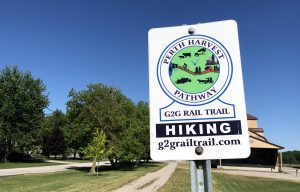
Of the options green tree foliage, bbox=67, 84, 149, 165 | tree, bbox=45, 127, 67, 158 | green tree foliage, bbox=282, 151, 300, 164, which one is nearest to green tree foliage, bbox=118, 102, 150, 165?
green tree foliage, bbox=67, 84, 149, 165

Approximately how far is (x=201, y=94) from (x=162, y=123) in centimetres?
31

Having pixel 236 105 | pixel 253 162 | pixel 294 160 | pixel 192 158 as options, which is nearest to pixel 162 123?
pixel 192 158

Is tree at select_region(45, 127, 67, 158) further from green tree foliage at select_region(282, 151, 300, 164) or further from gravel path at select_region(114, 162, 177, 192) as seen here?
gravel path at select_region(114, 162, 177, 192)

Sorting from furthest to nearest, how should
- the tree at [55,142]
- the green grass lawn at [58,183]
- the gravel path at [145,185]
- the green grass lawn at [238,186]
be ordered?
1. the tree at [55,142]
2. the green grass lawn at [238,186]
3. the gravel path at [145,185]
4. the green grass lawn at [58,183]

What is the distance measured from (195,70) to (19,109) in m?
58.4

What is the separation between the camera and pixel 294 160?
8425 centimetres

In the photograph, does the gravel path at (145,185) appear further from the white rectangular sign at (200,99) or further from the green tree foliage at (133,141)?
the white rectangular sign at (200,99)

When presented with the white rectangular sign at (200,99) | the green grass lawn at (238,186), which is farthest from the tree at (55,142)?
the white rectangular sign at (200,99)

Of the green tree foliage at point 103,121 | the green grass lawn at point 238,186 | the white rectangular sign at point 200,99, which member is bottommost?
the green grass lawn at point 238,186

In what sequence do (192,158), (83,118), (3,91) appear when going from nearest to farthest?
1. (192,158)
2. (83,118)
3. (3,91)

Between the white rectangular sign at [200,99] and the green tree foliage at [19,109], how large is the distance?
56675 millimetres

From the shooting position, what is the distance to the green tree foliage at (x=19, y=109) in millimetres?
55750

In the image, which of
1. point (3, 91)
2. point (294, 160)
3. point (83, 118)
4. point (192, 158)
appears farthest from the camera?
point (294, 160)

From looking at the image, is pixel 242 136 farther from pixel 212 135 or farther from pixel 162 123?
pixel 162 123
